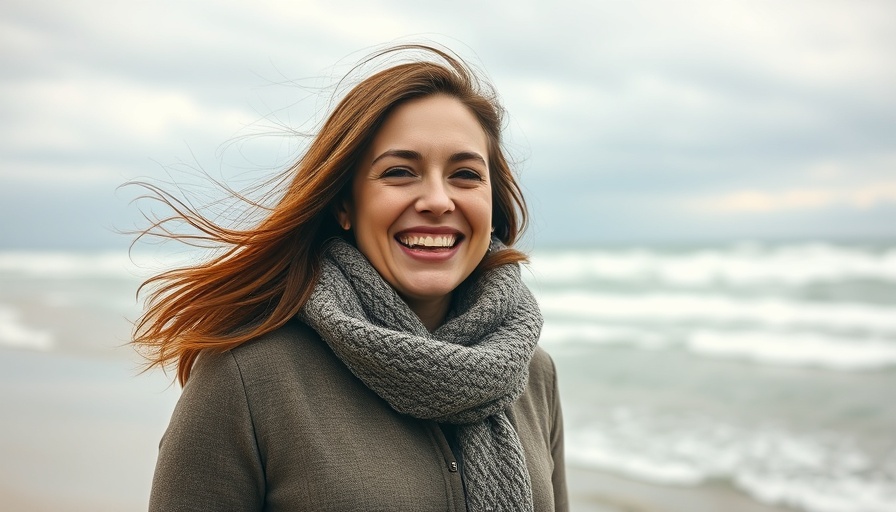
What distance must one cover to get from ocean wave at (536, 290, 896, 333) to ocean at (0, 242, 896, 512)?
5 centimetres

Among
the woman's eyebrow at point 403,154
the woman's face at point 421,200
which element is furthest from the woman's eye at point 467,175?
the woman's eyebrow at point 403,154

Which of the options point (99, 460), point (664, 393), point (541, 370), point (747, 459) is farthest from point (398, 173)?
point (664, 393)

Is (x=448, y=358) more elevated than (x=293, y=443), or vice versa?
(x=448, y=358)

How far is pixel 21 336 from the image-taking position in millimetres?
10961

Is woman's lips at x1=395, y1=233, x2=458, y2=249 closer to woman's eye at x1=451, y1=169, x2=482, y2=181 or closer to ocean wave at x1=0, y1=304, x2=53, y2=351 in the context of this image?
woman's eye at x1=451, y1=169, x2=482, y2=181

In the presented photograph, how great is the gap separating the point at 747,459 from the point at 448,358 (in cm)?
506

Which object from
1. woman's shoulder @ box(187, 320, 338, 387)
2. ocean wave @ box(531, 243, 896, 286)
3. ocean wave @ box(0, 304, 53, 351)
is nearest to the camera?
woman's shoulder @ box(187, 320, 338, 387)

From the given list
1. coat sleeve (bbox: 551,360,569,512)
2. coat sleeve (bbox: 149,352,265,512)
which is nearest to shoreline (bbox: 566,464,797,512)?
coat sleeve (bbox: 551,360,569,512)

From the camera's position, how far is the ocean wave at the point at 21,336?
33.6 ft

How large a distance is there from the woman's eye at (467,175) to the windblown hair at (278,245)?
20 cm

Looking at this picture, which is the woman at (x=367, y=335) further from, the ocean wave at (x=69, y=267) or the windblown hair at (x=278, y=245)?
the ocean wave at (x=69, y=267)

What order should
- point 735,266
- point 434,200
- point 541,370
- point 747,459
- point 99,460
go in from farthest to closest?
point 735,266 < point 747,459 < point 99,460 < point 541,370 < point 434,200

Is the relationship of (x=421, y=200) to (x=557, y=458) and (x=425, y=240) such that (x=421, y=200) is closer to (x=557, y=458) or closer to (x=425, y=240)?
(x=425, y=240)

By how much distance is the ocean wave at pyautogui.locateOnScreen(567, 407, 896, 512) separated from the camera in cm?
552
